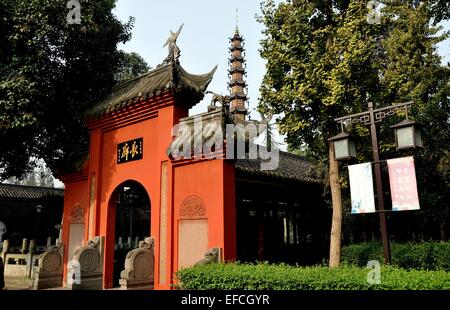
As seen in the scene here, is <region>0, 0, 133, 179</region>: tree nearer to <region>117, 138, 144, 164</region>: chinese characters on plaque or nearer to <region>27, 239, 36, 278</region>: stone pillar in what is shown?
<region>117, 138, 144, 164</region>: chinese characters on plaque

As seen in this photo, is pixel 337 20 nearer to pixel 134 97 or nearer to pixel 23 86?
pixel 134 97

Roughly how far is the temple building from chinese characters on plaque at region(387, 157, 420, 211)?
3.17m

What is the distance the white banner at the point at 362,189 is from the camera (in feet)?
19.9

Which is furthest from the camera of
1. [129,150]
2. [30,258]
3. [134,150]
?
[30,258]

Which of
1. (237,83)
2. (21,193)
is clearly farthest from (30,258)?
(237,83)

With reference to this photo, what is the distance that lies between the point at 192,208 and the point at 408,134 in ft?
14.7

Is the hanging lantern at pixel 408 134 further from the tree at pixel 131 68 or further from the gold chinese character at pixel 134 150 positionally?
the tree at pixel 131 68

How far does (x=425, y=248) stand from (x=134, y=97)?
9111 millimetres

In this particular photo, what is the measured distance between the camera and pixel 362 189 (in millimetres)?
6133

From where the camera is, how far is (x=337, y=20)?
9031 mm

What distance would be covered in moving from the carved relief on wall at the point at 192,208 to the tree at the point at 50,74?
17.0 ft

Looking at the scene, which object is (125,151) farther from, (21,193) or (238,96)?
(238,96)

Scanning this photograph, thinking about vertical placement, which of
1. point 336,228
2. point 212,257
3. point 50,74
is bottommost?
point 212,257
